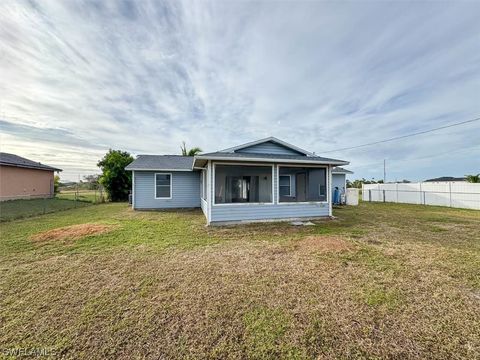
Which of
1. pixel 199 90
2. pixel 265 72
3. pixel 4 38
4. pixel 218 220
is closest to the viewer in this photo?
pixel 4 38

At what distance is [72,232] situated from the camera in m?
6.87

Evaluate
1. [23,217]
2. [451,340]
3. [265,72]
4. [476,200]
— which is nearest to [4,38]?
[23,217]

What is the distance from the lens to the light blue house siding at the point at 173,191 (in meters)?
12.8

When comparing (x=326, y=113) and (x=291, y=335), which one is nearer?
(x=291, y=335)

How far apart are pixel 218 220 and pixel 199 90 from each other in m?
8.25

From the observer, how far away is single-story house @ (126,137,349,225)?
862cm

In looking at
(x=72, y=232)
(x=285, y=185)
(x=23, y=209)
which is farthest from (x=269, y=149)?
(x=23, y=209)

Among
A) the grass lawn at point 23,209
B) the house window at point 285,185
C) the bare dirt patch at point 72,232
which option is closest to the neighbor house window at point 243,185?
the house window at point 285,185

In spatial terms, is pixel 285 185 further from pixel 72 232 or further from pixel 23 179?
pixel 23 179

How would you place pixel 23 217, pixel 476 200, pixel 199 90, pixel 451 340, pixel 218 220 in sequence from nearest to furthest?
pixel 451 340 → pixel 218 220 → pixel 23 217 → pixel 199 90 → pixel 476 200

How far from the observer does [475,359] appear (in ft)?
6.61

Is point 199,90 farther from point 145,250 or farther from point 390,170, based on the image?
point 390,170

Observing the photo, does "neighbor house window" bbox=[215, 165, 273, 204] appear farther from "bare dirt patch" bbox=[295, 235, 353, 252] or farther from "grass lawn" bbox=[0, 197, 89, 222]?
"grass lawn" bbox=[0, 197, 89, 222]

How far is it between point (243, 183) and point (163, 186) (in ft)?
17.3
